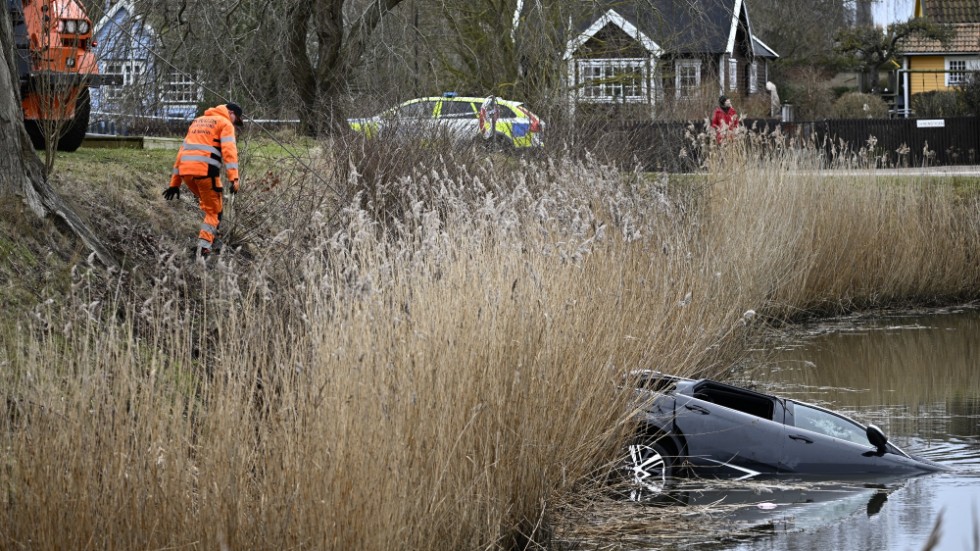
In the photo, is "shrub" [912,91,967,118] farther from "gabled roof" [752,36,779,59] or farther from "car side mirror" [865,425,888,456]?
"car side mirror" [865,425,888,456]

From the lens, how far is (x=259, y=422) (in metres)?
6.44

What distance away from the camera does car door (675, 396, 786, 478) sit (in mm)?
9844

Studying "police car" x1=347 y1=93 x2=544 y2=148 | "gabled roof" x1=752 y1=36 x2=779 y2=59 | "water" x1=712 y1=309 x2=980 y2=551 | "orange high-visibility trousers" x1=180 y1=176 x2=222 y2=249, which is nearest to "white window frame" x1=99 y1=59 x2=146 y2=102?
"police car" x1=347 y1=93 x2=544 y2=148

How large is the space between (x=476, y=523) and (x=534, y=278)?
142 centimetres

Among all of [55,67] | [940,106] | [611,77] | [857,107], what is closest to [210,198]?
[55,67]

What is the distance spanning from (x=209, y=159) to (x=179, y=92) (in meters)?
8.70

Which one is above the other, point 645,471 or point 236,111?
point 236,111

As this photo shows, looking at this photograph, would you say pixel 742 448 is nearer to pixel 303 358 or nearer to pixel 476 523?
pixel 476 523

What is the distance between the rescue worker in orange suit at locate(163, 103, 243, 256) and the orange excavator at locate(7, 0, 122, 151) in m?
1.11

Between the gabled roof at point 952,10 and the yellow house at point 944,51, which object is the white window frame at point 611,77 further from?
the gabled roof at point 952,10

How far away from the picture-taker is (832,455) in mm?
10383

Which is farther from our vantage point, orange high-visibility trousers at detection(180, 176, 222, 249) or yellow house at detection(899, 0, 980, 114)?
yellow house at detection(899, 0, 980, 114)

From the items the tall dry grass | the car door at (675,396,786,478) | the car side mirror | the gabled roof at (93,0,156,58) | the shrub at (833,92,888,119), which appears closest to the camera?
the tall dry grass

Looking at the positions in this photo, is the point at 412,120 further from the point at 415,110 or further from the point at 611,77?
the point at 611,77
